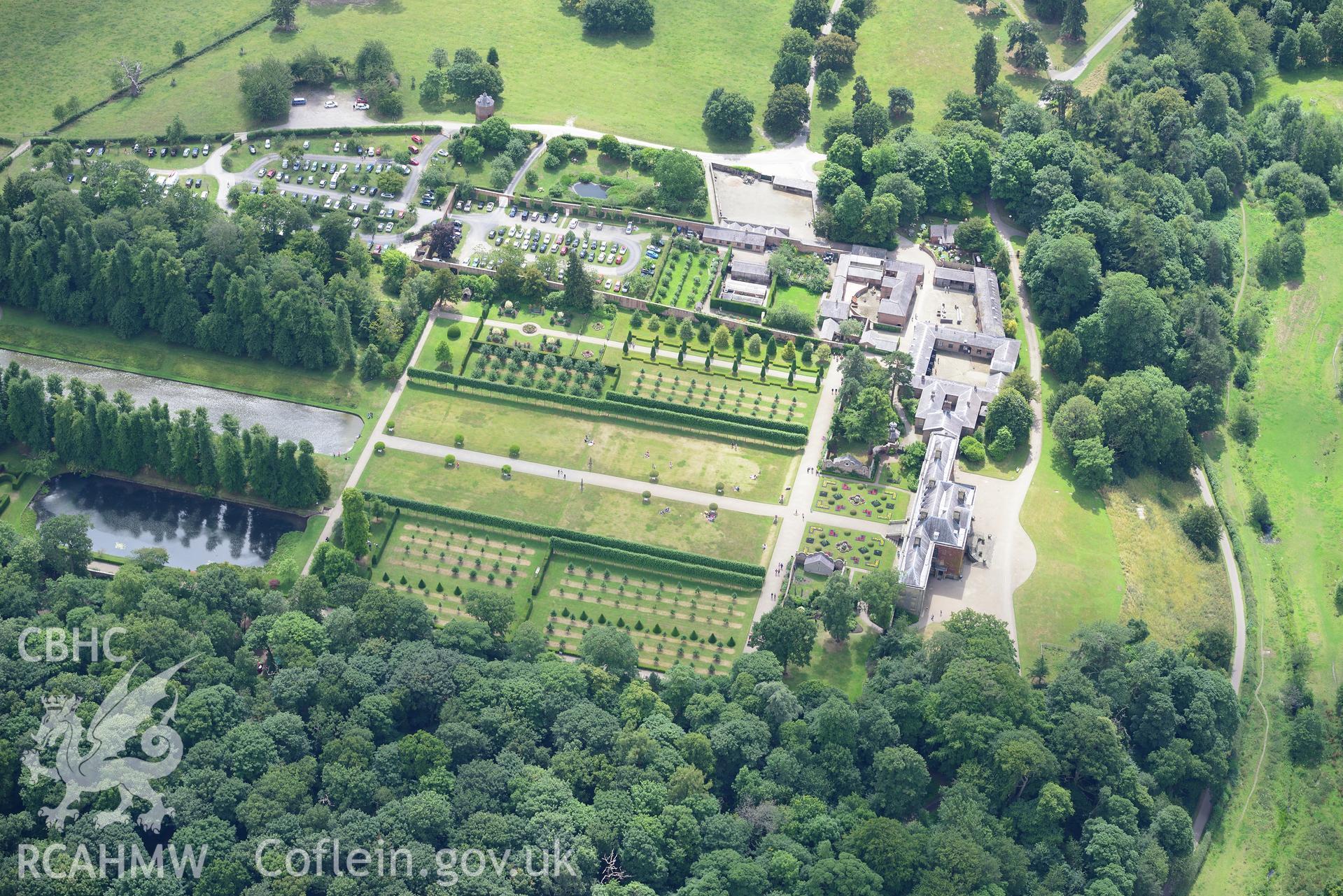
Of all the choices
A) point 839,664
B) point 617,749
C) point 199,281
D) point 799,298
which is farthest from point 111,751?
point 799,298

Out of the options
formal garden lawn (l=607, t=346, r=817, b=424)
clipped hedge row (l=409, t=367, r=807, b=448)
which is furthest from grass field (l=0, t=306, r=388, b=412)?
formal garden lawn (l=607, t=346, r=817, b=424)

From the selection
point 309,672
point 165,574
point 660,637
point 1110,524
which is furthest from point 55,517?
point 1110,524

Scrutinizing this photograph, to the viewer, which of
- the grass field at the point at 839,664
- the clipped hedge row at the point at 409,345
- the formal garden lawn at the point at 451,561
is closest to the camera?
the grass field at the point at 839,664

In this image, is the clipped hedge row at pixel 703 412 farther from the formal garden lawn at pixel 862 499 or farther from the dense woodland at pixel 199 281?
the dense woodland at pixel 199 281

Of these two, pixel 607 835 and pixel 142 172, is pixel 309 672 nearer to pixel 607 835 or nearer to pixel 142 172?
pixel 607 835

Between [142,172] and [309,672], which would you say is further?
[142,172]

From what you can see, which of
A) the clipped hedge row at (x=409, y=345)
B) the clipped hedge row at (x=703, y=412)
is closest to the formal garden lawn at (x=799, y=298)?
the clipped hedge row at (x=703, y=412)
